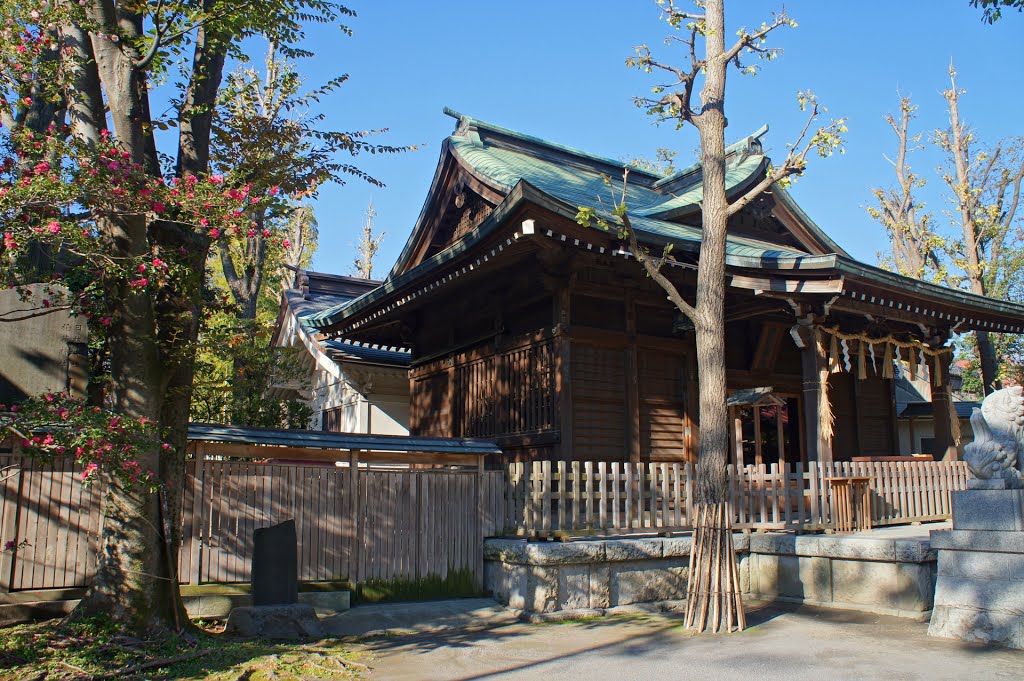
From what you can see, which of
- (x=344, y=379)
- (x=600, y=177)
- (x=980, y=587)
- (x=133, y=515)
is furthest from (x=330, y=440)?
(x=344, y=379)

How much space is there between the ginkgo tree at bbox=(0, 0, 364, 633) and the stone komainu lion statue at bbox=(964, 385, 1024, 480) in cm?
738

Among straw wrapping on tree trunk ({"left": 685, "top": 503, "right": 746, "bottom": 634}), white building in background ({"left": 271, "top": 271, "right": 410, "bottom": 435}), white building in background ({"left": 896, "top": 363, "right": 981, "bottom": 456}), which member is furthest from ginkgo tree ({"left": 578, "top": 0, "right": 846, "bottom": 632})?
white building in background ({"left": 896, "top": 363, "right": 981, "bottom": 456})

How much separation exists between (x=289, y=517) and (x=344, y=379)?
10046 mm

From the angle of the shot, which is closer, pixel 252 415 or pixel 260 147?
pixel 260 147

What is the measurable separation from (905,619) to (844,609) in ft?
2.59

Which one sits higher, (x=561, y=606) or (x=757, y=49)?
(x=757, y=49)

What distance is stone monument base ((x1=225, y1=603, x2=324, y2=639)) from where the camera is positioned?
7.95 metres

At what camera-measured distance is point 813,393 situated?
39.9 ft

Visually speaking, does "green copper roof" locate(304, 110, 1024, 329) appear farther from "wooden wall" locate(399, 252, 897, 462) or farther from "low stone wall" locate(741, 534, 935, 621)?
"low stone wall" locate(741, 534, 935, 621)

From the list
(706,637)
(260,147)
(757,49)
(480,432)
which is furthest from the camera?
Answer: (480,432)

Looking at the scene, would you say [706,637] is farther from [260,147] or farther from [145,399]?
[260,147]

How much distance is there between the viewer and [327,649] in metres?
7.81

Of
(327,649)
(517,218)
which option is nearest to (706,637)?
(327,649)

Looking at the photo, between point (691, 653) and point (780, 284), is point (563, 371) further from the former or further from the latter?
point (691, 653)
